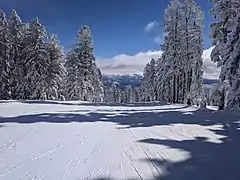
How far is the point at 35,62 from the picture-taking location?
35.7m

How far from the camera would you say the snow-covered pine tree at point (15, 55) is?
1406 inches

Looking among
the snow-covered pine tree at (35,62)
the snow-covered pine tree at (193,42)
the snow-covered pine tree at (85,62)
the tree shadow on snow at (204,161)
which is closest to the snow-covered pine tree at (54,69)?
the snow-covered pine tree at (35,62)

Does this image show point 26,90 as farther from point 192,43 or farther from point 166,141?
point 166,141

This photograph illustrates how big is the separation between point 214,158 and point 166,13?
31103mm

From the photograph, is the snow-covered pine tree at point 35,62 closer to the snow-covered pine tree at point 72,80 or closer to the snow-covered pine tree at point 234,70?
the snow-covered pine tree at point 72,80

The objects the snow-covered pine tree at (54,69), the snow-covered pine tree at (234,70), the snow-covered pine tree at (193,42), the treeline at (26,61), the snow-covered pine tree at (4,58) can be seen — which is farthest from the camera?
the snow-covered pine tree at (54,69)

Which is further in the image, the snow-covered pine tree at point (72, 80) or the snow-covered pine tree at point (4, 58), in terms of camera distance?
the snow-covered pine tree at point (72, 80)

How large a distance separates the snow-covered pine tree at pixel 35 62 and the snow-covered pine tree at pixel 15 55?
0.89m

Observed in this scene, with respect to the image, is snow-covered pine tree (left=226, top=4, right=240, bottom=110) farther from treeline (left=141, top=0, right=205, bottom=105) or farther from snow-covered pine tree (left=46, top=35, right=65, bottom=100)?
snow-covered pine tree (left=46, top=35, right=65, bottom=100)

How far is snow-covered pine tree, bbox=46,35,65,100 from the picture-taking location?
38094 mm

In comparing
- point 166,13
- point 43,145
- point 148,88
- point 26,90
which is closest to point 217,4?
point 166,13

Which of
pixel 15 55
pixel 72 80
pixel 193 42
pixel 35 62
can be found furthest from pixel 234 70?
pixel 72 80

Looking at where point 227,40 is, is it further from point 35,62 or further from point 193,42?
point 35,62

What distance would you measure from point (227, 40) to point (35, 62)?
2406 centimetres
